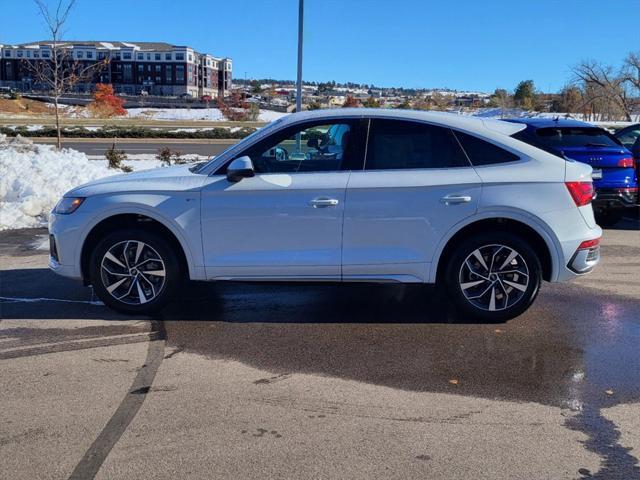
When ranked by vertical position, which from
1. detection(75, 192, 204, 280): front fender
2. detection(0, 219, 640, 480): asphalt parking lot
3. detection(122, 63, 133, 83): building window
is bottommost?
detection(0, 219, 640, 480): asphalt parking lot

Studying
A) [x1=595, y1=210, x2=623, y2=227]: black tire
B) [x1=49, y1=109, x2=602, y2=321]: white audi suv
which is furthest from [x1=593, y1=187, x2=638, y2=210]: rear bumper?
[x1=49, y1=109, x2=602, y2=321]: white audi suv

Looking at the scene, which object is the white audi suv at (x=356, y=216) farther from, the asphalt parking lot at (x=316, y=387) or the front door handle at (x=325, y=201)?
the asphalt parking lot at (x=316, y=387)

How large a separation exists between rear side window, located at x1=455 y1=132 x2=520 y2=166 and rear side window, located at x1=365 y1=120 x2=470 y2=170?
6 centimetres

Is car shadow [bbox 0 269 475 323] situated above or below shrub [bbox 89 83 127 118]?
below

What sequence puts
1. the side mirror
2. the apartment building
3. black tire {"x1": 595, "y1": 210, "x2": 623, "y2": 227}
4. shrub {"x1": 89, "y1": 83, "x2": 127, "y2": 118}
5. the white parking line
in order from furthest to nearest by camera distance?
1. the apartment building
2. shrub {"x1": 89, "y1": 83, "x2": 127, "y2": 118}
3. black tire {"x1": 595, "y1": 210, "x2": 623, "y2": 227}
4. the white parking line
5. the side mirror

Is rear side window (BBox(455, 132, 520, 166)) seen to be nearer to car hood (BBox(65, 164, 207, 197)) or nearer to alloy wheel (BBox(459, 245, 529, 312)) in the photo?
alloy wheel (BBox(459, 245, 529, 312))

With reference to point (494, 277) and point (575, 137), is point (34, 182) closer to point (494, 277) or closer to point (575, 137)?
point (494, 277)

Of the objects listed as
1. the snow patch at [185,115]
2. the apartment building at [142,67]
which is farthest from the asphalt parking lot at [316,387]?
the apartment building at [142,67]

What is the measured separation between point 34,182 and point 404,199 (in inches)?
306

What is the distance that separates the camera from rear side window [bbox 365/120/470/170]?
5.84 m

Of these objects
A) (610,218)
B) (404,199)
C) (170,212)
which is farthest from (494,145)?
(610,218)

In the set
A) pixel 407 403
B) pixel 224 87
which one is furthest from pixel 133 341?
pixel 224 87

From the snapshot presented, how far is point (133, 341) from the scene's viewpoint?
5449mm

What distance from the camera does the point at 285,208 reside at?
5.73 m
